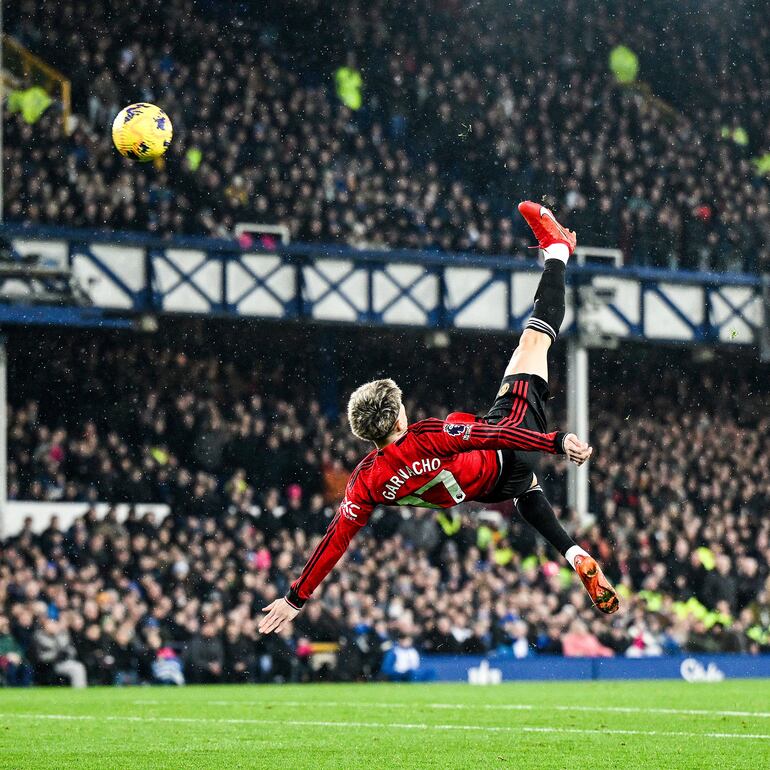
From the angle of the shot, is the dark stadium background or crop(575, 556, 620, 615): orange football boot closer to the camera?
crop(575, 556, 620, 615): orange football boot

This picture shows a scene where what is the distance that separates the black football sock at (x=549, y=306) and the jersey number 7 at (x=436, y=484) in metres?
1.24

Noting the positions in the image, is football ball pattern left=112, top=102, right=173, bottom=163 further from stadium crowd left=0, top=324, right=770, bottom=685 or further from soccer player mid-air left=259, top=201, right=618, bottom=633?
stadium crowd left=0, top=324, right=770, bottom=685

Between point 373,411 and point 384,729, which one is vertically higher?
point 373,411

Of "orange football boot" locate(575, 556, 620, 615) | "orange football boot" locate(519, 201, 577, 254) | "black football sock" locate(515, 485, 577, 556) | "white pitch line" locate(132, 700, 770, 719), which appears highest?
"orange football boot" locate(519, 201, 577, 254)

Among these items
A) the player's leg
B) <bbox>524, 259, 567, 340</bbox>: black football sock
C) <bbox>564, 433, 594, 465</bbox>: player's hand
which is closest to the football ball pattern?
<bbox>524, 259, 567, 340</bbox>: black football sock

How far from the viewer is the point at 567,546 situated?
31.2 feet

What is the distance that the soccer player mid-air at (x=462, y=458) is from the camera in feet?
28.1

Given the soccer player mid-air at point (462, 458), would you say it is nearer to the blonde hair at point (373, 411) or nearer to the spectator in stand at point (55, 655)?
the blonde hair at point (373, 411)

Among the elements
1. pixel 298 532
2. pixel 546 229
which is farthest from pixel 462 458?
pixel 298 532

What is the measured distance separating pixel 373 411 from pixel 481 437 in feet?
2.09

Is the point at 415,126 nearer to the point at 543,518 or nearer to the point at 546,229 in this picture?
the point at 546,229

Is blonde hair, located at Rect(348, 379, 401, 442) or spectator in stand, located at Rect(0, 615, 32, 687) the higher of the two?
blonde hair, located at Rect(348, 379, 401, 442)

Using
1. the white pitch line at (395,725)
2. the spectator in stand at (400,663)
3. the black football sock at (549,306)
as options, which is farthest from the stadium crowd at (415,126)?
the black football sock at (549,306)

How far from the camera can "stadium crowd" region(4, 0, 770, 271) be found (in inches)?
935
